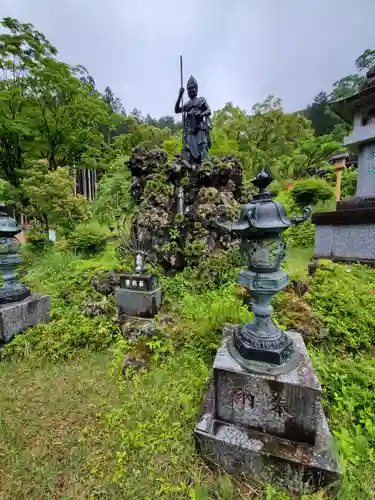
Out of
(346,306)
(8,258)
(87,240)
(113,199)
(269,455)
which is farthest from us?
(113,199)

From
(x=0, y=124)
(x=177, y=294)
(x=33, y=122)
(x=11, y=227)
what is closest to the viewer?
(x=11, y=227)

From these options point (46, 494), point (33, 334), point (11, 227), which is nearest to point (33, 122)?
point (11, 227)

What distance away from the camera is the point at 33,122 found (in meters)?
9.89

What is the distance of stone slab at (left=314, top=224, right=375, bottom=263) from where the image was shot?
4992 millimetres

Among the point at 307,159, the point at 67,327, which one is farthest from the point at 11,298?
the point at 307,159

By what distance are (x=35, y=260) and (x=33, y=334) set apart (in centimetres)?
520

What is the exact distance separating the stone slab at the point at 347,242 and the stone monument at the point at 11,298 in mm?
5959

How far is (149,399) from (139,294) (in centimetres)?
188

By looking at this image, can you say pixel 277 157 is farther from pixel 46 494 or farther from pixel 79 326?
pixel 46 494

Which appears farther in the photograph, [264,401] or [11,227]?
[11,227]

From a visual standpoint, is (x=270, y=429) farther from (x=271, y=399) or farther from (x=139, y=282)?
(x=139, y=282)

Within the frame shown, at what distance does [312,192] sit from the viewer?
938 cm

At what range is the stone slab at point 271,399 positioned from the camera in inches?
67.9

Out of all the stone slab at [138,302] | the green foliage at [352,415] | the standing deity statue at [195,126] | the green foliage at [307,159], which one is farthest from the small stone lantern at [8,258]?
the green foliage at [307,159]
